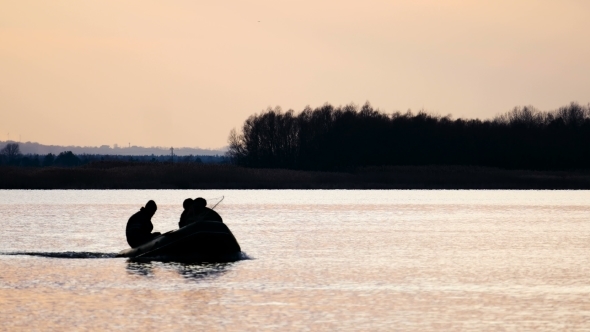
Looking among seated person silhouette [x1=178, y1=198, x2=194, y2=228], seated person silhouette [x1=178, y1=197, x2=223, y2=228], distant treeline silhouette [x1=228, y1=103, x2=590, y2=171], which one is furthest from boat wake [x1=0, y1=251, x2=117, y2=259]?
distant treeline silhouette [x1=228, y1=103, x2=590, y2=171]

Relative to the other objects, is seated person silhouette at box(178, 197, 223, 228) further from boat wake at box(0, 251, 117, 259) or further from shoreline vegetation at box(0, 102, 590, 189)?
shoreline vegetation at box(0, 102, 590, 189)

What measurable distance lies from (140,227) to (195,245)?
8.02 ft

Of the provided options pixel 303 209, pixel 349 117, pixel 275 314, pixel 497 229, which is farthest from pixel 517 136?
pixel 275 314


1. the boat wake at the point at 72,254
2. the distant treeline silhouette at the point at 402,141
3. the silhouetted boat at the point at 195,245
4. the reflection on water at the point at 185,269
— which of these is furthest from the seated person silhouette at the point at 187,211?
the distant treeline silhouette at the point at 402,141

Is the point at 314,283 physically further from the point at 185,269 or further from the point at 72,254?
the point at 72,254

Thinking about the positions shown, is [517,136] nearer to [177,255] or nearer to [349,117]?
[349,117]

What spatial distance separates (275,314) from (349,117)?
109 m

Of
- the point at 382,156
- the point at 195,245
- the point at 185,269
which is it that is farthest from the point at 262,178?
the point at 185,269

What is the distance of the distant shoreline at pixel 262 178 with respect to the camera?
94.2 metres

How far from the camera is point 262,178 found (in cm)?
10956

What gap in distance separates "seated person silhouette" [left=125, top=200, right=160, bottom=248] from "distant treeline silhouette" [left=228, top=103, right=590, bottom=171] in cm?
8855

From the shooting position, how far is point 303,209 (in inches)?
2938

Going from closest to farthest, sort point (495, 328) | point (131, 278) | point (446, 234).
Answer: point (495, 328)
point (131, 278)
point (446, 234)

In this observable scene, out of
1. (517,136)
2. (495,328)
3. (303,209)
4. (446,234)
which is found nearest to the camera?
(495,328)
